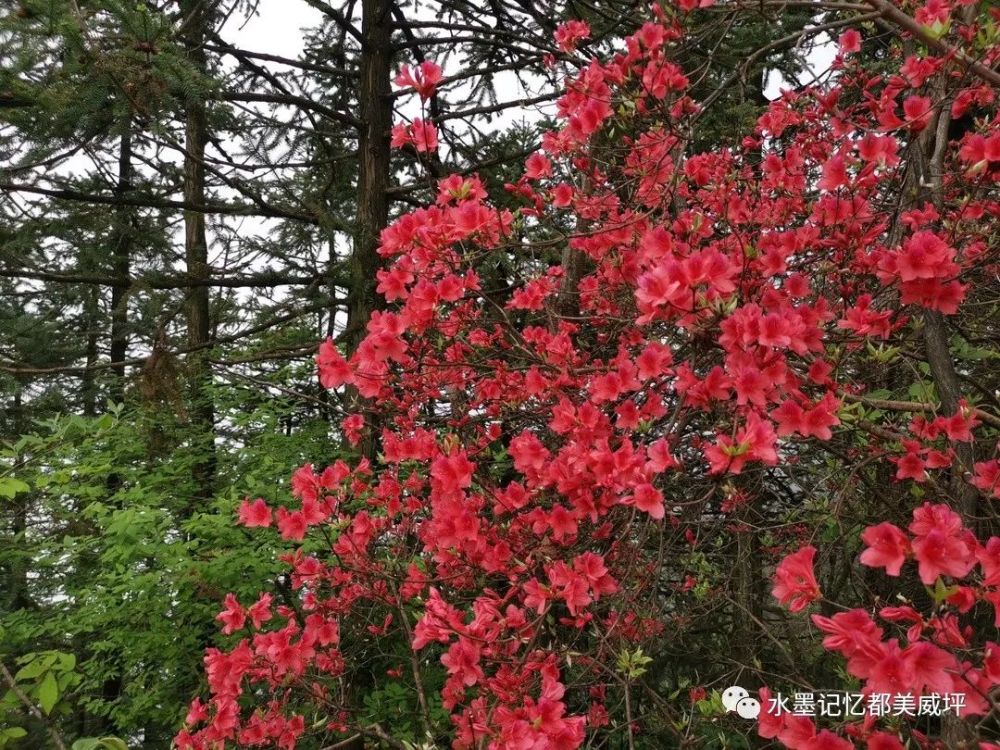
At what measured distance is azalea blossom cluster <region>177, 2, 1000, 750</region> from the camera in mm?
1401

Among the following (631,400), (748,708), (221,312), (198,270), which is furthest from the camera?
(221,312)

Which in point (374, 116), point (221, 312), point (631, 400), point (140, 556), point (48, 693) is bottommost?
point (140, 556)

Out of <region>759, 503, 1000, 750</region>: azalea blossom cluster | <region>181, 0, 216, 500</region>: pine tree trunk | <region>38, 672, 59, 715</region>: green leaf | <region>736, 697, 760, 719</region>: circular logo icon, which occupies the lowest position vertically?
<region>736, 697, 760, 719</region>: circular logo icon

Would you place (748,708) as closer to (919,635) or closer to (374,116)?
(919,635)

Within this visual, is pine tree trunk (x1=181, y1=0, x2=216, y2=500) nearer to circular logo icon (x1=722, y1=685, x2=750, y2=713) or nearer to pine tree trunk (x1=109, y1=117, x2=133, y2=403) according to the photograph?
pine tree trunk (x1=109, y1=117, x2=133, y2=403)

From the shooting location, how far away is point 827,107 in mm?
2377

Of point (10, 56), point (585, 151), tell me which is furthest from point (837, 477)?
point (10, 56)

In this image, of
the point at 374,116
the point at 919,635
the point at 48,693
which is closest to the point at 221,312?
the point at 374,116

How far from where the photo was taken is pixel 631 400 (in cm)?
175

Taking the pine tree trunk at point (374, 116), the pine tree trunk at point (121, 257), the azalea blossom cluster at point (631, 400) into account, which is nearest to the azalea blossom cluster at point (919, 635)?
the azalea blossom cluster at point (631, 400)

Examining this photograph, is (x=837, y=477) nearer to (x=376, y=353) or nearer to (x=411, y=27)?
(x=376, y=353)

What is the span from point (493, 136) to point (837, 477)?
13.9 feet

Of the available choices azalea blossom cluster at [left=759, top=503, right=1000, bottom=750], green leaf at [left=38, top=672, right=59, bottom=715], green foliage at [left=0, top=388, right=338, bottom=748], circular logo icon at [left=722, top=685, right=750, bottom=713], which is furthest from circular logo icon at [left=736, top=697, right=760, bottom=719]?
green foliage at [left=0, top=388, right=338, bottom=748]

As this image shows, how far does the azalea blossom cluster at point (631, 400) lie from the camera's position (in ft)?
4.60
